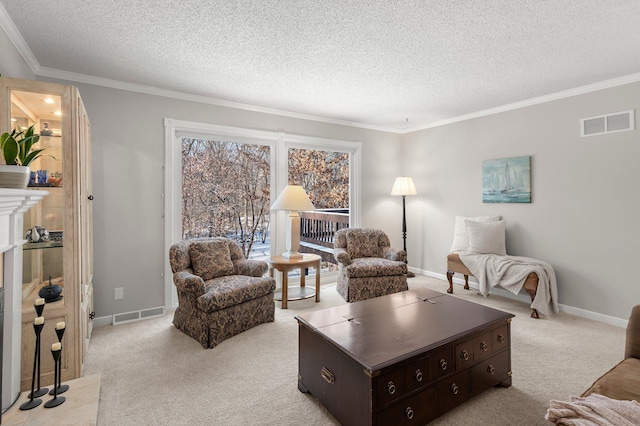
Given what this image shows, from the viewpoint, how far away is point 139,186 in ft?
11.3

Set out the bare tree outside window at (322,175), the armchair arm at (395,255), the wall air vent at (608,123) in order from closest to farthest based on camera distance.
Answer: the wall air vent at (608,123)
the armchair arm at (395,255)
the bare tree outside window at (322,175)

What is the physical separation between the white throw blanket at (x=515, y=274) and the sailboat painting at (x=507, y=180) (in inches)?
31.6

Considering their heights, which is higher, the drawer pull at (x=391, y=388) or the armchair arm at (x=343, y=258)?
the armchair arm at (x=343, y=258)

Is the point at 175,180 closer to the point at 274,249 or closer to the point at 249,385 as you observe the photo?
the point at 274,249

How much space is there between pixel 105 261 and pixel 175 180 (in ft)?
3.64

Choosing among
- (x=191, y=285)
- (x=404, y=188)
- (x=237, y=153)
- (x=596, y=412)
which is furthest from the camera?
(x=404, y=188)

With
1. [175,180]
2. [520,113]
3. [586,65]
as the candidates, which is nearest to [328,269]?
[175,180]

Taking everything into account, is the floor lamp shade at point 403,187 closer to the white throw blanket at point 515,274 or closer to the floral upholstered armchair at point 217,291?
the white throw blanket at point 515,274

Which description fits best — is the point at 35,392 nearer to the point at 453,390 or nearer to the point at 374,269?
the point at 453,390

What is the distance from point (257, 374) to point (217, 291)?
83 centimetres

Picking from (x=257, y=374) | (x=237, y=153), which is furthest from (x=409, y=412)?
(x=237, y=153)

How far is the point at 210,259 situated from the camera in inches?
130

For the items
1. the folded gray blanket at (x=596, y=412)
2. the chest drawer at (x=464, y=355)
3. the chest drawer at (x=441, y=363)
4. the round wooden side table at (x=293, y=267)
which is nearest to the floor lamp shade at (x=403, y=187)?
the round wooden side table at (x=293, y=267)

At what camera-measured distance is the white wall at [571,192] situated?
321 centimetres
